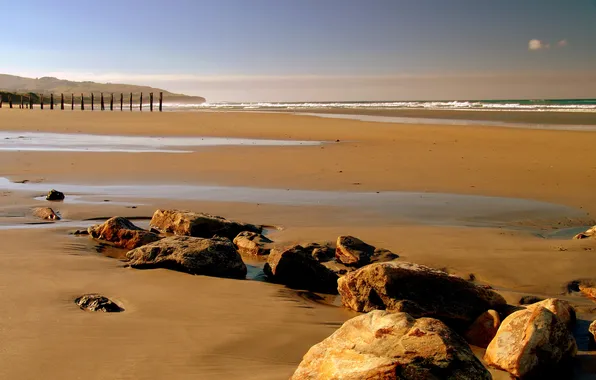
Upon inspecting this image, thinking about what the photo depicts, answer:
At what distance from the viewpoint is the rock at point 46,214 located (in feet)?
27.0

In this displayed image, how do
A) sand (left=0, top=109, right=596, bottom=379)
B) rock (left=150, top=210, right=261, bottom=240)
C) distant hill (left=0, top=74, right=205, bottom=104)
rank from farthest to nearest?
1. distant hill (left=0, top=74, right=205, bottom=104)
2. rock (left=150, top=210, right=261, bottom=240)
3. sand (left=0, top=109, right=596, bottom=379)

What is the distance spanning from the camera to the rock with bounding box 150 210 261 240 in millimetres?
7395

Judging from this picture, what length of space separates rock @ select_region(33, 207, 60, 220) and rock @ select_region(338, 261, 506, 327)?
501 centimetres

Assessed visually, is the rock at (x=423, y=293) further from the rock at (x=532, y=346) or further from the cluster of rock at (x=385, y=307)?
the rock at (x=532, y=346)

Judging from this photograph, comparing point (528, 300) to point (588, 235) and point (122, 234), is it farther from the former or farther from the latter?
point (122, 234)

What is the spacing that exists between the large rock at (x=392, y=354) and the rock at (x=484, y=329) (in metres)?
1.36

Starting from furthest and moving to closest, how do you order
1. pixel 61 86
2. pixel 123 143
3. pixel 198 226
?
1. pixel 61 86
2. pixel 123 143
3. pixel 198 226

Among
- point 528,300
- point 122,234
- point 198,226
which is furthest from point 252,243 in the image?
point 528,300

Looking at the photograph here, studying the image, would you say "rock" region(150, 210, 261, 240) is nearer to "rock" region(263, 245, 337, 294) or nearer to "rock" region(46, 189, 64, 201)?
"rock" region(263, 245, 337, 294)

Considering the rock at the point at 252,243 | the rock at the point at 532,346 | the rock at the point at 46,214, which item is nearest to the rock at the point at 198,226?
the rock at the point at 252,243

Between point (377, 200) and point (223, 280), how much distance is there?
513 cm

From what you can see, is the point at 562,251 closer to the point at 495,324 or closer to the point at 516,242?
the point at 516,242

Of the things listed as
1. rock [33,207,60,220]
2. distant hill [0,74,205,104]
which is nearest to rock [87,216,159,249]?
rock [33,207,60,220]

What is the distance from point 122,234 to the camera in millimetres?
6930
